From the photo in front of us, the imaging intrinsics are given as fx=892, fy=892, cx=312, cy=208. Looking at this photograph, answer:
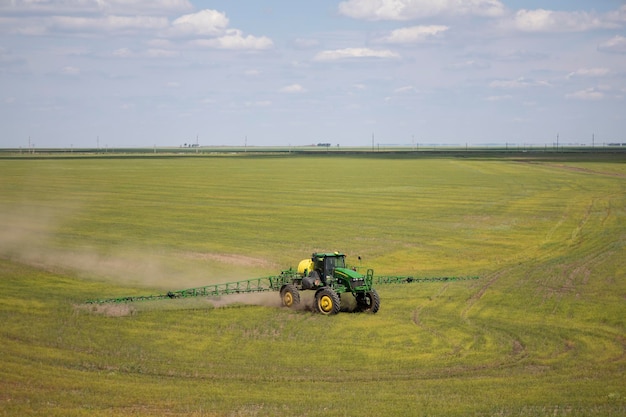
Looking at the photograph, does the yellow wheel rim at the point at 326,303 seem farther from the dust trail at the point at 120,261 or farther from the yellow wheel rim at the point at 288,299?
the dust trail at the point at 120,261

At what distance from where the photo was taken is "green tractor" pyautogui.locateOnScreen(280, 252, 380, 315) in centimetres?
3269

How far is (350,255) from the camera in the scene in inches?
2002

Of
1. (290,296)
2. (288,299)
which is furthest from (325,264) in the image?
(288,299)

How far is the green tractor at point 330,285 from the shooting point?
3269 cm

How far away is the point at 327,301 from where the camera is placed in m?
32.6

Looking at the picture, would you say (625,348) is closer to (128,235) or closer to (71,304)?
(71,304)

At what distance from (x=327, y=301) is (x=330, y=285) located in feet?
2.65

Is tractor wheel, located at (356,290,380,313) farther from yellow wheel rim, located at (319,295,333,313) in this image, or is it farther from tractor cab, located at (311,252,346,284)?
yellow wheel rim, located at (319,295,333,313)

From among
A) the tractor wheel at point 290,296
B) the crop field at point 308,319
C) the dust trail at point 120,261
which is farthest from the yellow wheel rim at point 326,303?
the dust trail at point 120,261

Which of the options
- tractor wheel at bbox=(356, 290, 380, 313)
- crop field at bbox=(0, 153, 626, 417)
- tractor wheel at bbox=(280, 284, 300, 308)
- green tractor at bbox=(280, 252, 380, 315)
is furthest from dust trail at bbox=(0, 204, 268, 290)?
tractor wheel at bbox=(356, 290, 380, 313)

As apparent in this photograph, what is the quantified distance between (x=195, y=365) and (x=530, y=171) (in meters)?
120

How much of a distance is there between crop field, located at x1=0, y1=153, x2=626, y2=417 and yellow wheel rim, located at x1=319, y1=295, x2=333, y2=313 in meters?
0.48

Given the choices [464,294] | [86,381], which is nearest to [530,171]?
[464,294]

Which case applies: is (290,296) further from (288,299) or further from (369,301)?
(369,301)
